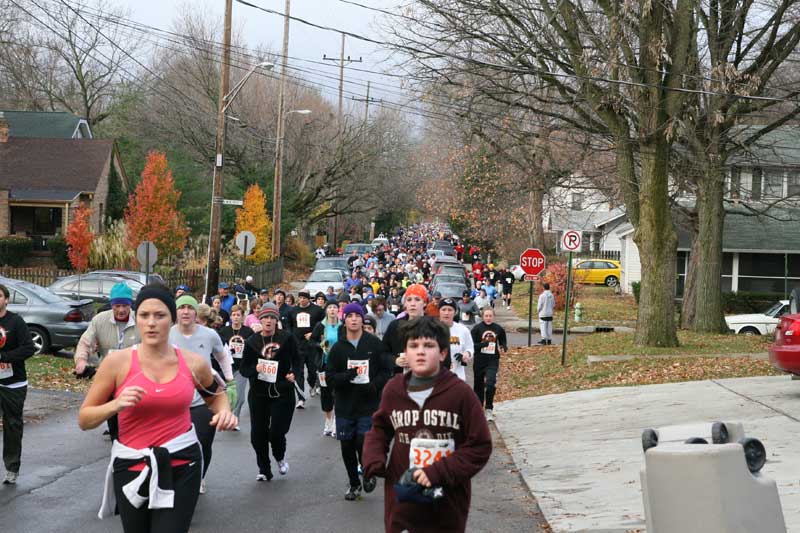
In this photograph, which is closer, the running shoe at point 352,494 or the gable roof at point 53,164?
the running shoe at point 352,494

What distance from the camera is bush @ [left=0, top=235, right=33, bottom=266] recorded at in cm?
4384

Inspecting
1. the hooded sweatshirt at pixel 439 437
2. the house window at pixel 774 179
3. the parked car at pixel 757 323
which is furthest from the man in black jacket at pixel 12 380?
the house window at pixel 774 179

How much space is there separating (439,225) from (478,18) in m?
130

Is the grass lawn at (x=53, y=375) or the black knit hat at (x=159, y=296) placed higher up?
the black knit hat at (x=159, y=296)

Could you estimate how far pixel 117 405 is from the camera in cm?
492

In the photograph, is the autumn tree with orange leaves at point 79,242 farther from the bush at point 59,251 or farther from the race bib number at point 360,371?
the race bib number at point 360,371

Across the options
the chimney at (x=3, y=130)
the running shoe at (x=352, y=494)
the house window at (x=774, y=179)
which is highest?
the chimney at (x=3, y=130)

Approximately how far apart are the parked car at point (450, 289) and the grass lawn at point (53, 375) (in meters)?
16.2

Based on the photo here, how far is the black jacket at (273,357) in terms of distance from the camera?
10.1 metres

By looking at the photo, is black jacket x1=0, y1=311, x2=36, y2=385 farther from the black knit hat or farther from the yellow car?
the yellow car

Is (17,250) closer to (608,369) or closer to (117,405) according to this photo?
(608,369)

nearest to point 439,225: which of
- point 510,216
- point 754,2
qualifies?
point 510,216

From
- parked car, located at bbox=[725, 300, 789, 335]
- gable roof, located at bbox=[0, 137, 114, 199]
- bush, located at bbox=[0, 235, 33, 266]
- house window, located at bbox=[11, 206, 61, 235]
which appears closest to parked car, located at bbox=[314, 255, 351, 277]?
gable roof, located at bbox=[0, 137, 114, 199]

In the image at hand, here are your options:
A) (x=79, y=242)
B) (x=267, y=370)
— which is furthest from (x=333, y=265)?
(x=267, y=370)
